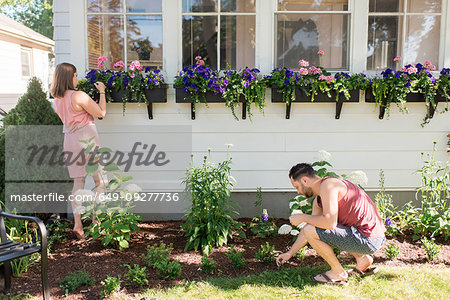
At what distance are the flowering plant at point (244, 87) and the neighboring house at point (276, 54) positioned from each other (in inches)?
11.3

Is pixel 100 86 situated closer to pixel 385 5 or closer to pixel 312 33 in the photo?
pixel 312 33

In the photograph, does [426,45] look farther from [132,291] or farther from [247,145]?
[132,291]

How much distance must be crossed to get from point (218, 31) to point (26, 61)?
11.6 metres

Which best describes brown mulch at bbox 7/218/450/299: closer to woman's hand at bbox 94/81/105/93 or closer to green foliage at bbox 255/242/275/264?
green foliage at bbox 255/242/275/264

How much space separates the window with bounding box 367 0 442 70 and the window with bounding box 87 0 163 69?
244 centimetres

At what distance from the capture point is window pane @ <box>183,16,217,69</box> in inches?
175

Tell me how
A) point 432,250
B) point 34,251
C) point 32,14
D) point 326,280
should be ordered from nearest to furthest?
point 34,251 < point 326,280 < point 432,250 < point 32,14

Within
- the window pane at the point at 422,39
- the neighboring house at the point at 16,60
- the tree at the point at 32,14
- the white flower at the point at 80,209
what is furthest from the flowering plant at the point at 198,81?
the tree at the point at 32,14

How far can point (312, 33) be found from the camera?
14.9ft

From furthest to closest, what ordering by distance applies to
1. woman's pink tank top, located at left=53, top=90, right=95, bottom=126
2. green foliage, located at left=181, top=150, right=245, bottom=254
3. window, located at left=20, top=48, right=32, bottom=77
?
window, located at left=20, top=48, right=32, bottom=77
woman's pink tank top, located at left=53, top=90, right=95, bottom=126
green foliage, located at left=181, top=150, right=245, bottom=254

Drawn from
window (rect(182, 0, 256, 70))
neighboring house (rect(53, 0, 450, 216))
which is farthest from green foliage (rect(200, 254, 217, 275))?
window (rect(182, 0, 256, 70))

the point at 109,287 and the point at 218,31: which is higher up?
the point at 218,31

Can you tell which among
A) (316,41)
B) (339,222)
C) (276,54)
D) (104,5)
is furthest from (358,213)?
(104,5)

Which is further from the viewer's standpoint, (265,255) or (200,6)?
(200,6)
